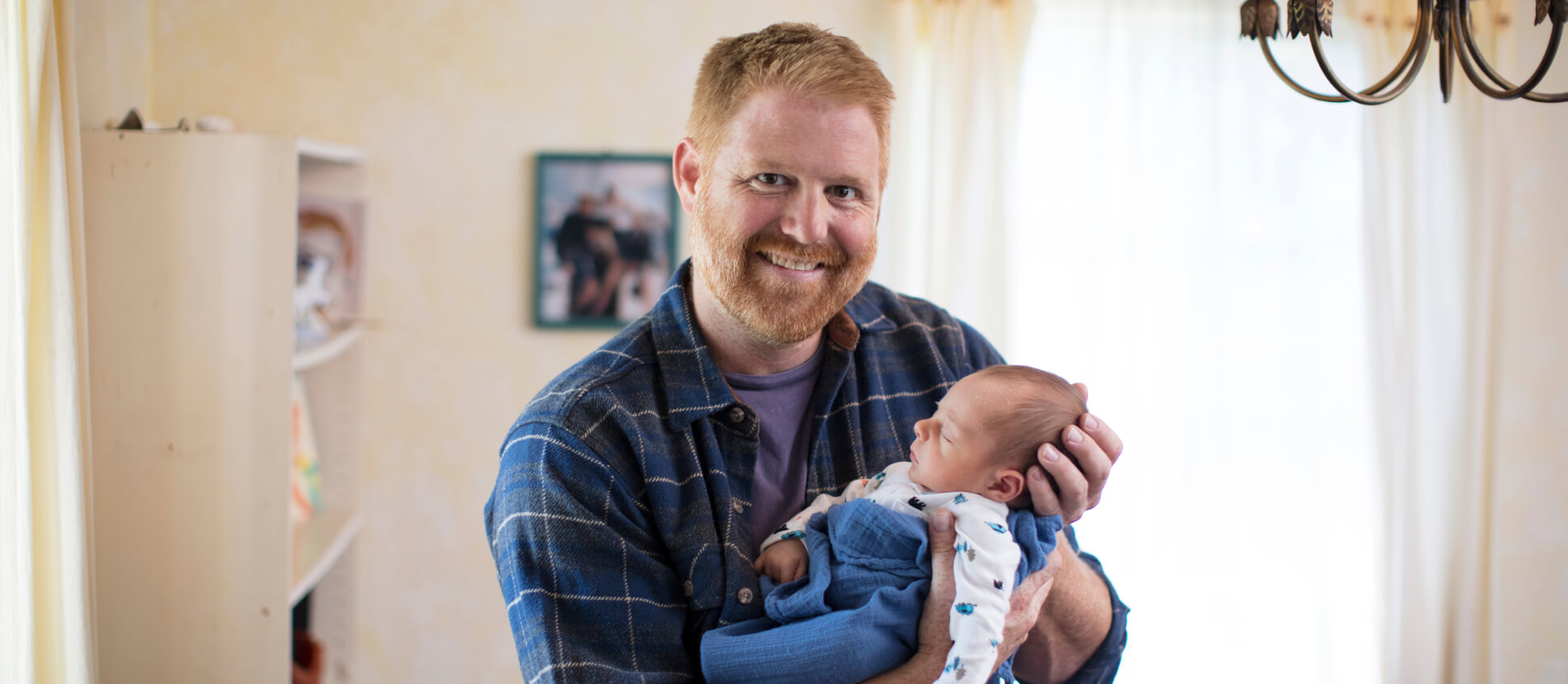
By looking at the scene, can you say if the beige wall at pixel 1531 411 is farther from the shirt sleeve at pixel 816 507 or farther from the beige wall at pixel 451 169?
the shirt sleeve at pixel 816 507

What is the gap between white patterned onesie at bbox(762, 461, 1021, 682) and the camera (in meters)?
1.16

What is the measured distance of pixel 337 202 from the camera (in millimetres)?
2877

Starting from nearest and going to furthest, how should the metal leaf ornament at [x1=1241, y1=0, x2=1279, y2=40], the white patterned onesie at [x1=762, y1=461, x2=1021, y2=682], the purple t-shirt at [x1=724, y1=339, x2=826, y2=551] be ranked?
the white patterned onesie at [x1=762, y1=461, x2=1021, y2=682], the purple t-shirt at [x1=724, y1=339, x2=826, y2=551], the metal leaf ornament at [x1=1241, y1=0, x2=1279, y2=40]

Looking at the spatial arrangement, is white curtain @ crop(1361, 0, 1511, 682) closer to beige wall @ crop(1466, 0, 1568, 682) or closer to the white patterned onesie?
beige wall @ crop(1466, 0, 1568, 682)

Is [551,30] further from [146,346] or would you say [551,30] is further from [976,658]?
[976,658]

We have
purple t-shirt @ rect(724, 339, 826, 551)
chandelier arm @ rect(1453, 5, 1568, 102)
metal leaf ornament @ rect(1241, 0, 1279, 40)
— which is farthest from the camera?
metal leaf ornament @ rect(1241, 0, 1279, 40)

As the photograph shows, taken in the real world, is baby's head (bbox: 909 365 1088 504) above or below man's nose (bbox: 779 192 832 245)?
below

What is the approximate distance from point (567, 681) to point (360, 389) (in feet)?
6.98

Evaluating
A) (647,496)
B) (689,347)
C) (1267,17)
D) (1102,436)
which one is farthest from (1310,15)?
(647,496)

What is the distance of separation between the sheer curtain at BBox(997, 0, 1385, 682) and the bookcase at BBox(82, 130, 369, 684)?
86.0 inches

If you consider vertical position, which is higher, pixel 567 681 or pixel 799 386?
pixel 799 386

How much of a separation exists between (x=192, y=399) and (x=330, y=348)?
41cm

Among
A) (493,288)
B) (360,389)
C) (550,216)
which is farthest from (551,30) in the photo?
(360,389)

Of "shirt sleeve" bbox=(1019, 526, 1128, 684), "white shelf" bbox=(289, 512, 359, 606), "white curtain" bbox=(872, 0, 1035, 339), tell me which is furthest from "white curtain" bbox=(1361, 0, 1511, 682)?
"white shelf" bbox=(289, 512, 359, 606)
